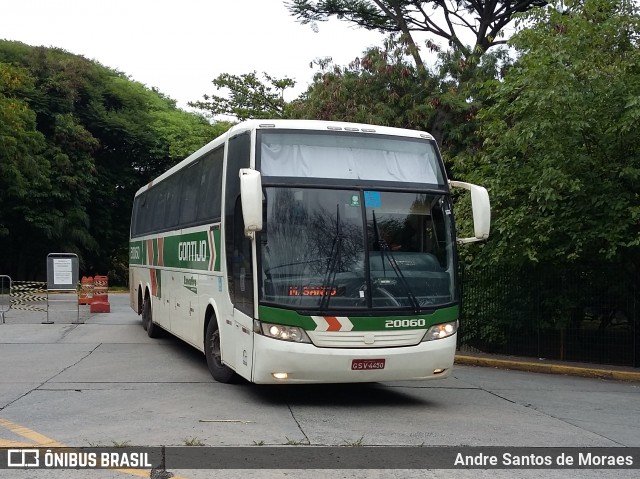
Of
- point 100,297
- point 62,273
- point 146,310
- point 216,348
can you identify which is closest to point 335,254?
point 216,348

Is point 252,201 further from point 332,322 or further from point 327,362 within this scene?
point 327,362

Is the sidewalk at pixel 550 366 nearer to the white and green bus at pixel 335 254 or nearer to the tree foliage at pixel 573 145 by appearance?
the tree foliage at pixel 573 145

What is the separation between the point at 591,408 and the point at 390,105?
1558cm

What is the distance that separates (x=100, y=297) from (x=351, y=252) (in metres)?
18.0

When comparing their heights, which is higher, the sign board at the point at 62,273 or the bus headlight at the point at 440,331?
the sign board at the point at 62,273

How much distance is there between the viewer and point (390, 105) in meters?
24.2

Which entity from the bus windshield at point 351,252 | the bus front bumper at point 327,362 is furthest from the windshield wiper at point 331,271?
the bus front bumper at point 327,362

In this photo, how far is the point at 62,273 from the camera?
22.9m

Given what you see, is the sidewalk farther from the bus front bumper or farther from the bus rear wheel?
the bus rear wheel

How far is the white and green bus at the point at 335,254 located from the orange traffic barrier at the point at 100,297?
50.7 ft

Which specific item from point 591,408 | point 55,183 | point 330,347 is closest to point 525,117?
point 591,408

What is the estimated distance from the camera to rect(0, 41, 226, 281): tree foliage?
3553cm

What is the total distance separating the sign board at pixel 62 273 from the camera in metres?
22.6

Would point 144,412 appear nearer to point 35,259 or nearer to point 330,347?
point 330,347
